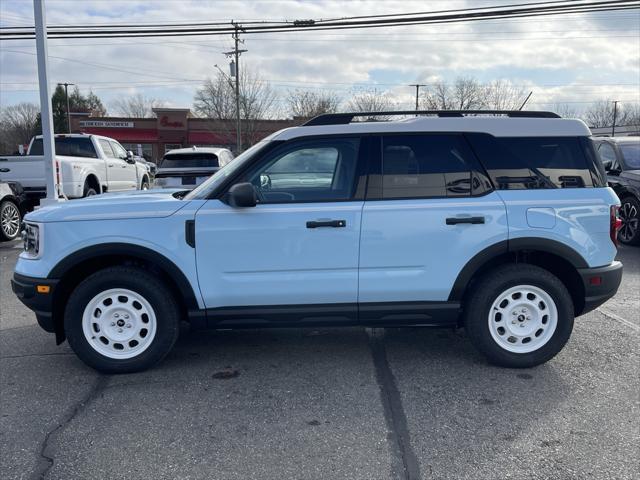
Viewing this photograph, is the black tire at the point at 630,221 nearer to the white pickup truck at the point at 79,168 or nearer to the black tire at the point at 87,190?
the white pickup truck at the point at 79,168

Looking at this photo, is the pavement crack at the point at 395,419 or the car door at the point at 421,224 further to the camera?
the car door at the point at 421,224

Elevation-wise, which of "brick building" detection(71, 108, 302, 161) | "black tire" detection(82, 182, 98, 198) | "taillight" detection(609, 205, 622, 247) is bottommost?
"black tire" detection(82, 182, 98, 198)

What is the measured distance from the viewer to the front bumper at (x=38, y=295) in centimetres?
426

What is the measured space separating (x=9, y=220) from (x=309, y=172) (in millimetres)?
8992

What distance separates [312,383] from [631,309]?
411cm

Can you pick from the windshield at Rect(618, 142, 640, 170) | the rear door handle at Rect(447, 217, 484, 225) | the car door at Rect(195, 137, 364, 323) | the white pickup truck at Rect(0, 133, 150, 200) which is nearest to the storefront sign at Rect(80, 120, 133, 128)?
the white pickup truck at Rect(0, 133, 150, 200)

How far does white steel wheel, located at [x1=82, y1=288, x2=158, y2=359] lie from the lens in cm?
434

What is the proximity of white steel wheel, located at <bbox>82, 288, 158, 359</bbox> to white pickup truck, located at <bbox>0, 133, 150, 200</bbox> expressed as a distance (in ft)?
26.7

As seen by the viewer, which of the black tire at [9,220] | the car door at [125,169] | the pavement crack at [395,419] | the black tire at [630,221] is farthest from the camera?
the car door at [125,169]

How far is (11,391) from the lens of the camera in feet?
13.5

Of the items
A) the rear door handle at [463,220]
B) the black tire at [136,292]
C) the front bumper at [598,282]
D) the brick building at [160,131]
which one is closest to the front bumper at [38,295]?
the black tire at [136,292]

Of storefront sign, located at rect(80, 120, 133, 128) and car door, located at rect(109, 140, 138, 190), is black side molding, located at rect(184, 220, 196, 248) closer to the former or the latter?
car door, located at rect(109, 140, 138, 190)

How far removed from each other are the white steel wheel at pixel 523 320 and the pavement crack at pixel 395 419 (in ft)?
3.05

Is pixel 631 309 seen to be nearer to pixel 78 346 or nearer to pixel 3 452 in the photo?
Answer: pixel 78 346
